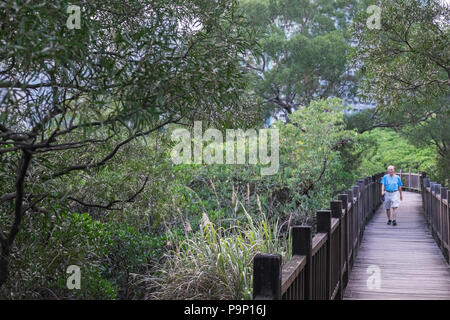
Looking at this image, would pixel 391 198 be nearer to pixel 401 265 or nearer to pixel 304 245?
pixel 401 265

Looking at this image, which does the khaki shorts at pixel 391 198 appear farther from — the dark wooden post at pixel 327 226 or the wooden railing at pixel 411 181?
the wooden railing at pixel 411 181

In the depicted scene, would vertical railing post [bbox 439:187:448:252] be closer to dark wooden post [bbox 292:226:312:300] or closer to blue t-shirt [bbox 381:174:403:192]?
blue t-shirt [bbox 381:174:403:192]

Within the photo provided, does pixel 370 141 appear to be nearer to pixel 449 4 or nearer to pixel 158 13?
pixel 449 4

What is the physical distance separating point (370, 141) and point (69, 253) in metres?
17.1

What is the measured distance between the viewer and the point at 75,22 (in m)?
3.11

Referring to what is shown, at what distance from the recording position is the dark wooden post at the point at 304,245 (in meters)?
3.58

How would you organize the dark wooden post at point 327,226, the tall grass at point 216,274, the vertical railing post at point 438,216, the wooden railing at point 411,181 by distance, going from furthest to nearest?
the wooden railing at point 411,181 < the vertical railing post at point 438,216 < the tall grass at point 216,274 < the dark wooden post at point 327,226

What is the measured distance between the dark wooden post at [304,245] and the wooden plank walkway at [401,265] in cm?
319

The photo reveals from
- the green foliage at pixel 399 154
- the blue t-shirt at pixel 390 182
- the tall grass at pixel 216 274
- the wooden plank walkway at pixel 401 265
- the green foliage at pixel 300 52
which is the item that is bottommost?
the wooden plank walkway at pixel 401 265

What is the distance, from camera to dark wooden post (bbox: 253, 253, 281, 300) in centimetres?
257

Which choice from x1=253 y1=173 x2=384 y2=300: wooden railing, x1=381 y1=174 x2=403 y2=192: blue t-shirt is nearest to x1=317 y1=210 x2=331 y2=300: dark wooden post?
x1=253 y1=173 x2=384 y2=300: wooden railing

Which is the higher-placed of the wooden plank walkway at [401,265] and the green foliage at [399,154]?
the green foliage at [399,154]

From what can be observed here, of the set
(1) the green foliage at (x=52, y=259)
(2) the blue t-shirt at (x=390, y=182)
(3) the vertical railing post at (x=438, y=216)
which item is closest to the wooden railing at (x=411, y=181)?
(2) the blue t-shirt at (x=390, y=182)

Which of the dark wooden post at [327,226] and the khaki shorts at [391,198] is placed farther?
the khaki shorts at [391,198]
